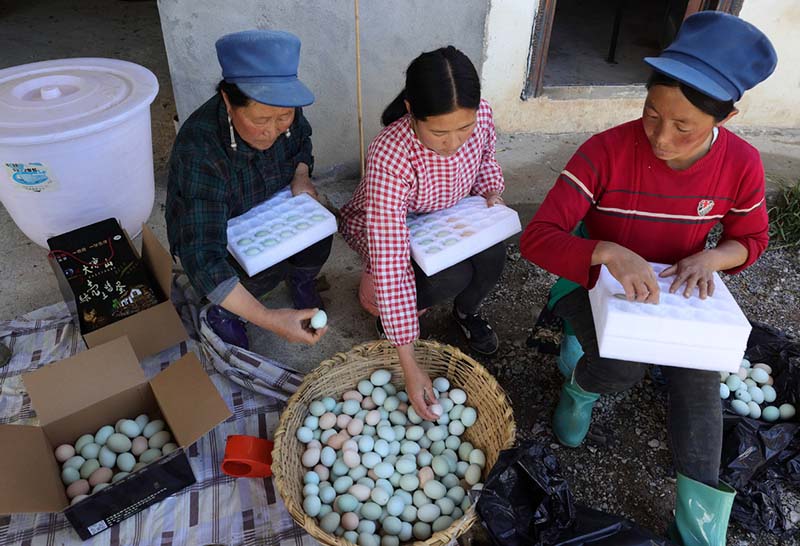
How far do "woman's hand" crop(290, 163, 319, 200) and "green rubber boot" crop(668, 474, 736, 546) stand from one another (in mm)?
1397

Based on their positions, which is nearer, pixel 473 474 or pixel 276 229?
pixel 473 474

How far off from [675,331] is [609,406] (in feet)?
2.48

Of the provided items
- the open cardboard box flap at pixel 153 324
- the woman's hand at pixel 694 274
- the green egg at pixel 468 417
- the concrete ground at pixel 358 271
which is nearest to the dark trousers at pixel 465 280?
the concrete ground at pixel 358 271

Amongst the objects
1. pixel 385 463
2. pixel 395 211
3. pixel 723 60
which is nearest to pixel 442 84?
pixel 395 211

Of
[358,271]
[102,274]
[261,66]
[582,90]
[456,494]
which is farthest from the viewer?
[582,90]

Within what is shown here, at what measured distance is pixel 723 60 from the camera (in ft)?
4.10

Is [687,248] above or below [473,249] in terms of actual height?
above

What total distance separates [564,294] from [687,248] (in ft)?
1.15

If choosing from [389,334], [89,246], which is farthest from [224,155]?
[389,334]

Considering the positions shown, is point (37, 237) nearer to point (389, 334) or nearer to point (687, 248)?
point (389, 334)

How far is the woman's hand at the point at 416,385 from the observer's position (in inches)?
65.1

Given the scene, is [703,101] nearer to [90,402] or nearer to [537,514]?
[537,514]

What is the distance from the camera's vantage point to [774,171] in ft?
9.98

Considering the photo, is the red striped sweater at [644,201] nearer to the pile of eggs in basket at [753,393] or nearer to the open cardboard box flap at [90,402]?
the pile of eggs in basket at [753,393]
